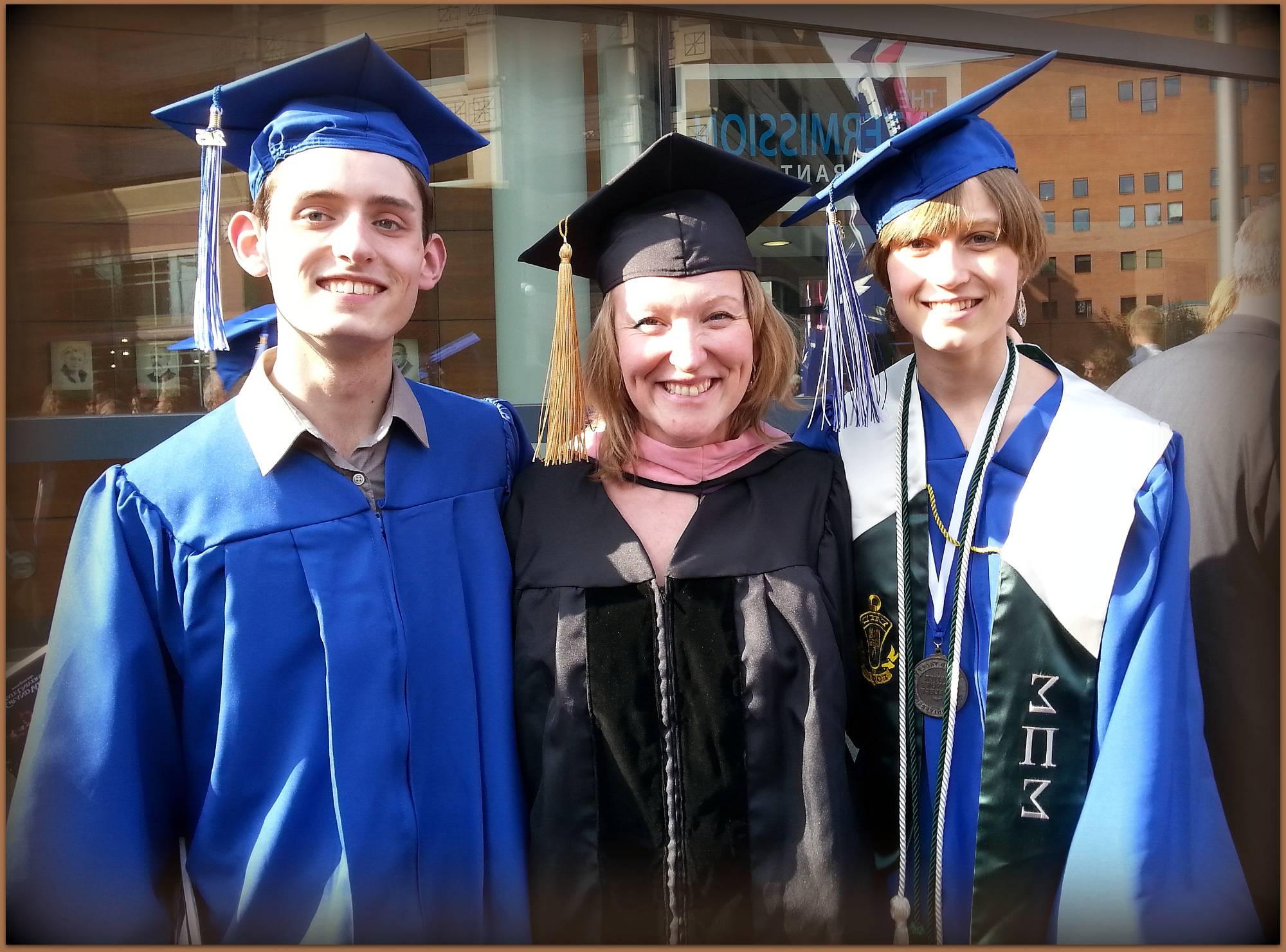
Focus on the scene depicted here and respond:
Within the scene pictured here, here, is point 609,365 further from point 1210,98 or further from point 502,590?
point 1210,98

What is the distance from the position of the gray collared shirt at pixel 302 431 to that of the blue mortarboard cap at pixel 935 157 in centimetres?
103

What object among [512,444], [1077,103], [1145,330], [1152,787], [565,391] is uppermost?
[1077,103]

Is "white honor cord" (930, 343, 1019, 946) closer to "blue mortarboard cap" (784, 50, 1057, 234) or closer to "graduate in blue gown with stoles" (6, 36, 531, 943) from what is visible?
"blue mortarboard cap" (784, 50, 1057, 234)

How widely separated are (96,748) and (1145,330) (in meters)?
4.70

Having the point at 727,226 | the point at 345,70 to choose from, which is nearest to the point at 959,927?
the point at 727,226

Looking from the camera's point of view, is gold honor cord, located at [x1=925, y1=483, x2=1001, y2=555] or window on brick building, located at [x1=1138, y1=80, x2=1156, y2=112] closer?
gold honor cord, located at [x1=925, y1=483, x2=1001, y2=555]

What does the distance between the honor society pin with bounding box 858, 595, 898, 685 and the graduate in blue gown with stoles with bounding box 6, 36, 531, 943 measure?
75cm

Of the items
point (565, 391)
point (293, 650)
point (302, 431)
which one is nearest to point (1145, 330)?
point (565, 391)

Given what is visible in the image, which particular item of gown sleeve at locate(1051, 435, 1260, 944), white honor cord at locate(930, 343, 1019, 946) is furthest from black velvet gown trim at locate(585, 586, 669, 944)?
gown sleeve at locate(1051, 435, 1260, 944)

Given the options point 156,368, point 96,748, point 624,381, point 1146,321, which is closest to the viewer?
point 96,748

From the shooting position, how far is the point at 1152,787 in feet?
5.83

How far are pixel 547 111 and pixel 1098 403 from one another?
9.33 feet

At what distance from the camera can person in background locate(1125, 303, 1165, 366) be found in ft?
15.2

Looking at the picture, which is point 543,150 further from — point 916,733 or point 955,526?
point 916,733
